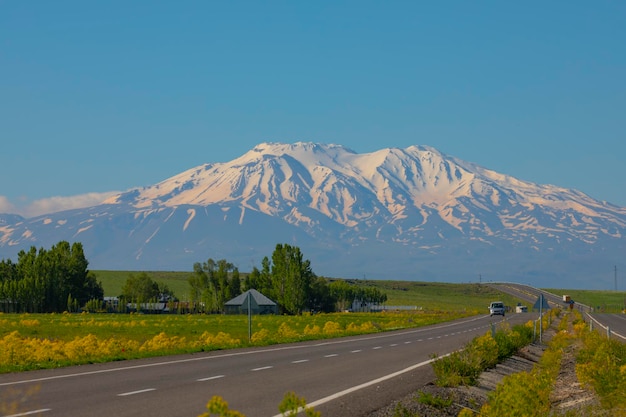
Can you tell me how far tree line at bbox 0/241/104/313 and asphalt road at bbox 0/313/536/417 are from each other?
85.1 m

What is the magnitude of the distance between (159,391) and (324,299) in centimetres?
13899

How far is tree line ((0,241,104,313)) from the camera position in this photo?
364 ft

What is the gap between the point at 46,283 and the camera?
368ft

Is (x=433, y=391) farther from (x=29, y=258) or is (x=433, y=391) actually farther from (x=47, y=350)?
(x=29, y=258)

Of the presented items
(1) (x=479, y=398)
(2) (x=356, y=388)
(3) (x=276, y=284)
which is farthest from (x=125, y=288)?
(1) (x=479, y=398)

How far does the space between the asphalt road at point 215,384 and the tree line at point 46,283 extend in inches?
3351

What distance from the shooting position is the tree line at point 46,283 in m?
111

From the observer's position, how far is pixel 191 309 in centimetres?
14712

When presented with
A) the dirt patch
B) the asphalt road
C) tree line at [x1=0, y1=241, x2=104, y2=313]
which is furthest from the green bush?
tree line at [x1=0, y1=241, x2=104, y2=313]

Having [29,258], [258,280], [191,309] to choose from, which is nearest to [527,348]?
[29,258]

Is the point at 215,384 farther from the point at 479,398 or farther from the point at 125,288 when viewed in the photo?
the point at 125,288

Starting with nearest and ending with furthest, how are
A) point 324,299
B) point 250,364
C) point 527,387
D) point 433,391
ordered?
point 527,387
point 433,391
point 250,364
point 324,299

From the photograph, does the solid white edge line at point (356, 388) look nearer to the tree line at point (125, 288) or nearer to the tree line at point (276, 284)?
the tree line at point (125, 288)

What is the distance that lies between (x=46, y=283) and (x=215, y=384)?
9703 centimetres
